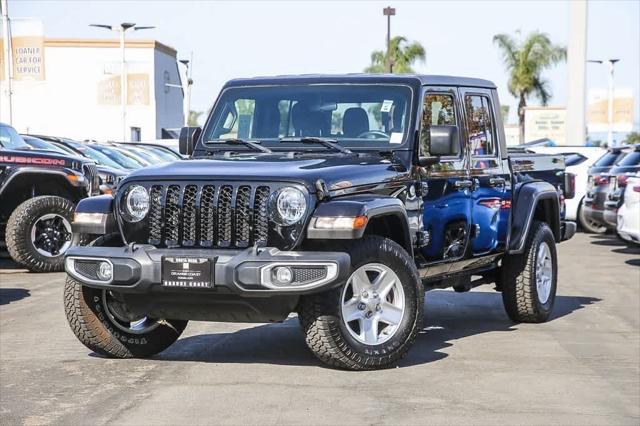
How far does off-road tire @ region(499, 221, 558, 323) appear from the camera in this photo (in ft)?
34.9

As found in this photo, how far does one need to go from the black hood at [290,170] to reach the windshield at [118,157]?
1564 centimetres

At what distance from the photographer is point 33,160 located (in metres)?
15.3

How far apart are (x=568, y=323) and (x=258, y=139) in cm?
341

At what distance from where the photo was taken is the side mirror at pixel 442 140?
8.78 meters

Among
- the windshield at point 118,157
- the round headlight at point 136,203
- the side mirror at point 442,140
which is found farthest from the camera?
the windshield at point 118,157

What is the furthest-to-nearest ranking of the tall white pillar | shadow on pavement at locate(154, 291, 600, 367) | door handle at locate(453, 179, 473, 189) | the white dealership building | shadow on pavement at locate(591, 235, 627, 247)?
the white dealership building, the tall white pillar, shadow on pavement at locate(591, 235, 627, 247), door handle at locate(453, 179, 473, 189), shadow on pavement at locate(154, 291, 600, 367)

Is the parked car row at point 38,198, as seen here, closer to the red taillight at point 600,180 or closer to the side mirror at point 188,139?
the side mirror at point 188,139

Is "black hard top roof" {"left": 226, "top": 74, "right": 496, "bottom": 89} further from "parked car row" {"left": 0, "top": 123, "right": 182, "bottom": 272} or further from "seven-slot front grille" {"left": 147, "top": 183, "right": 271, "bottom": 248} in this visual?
"parked car row" {"left": 0, "top": 123, "right": 182, "bottom": 272}

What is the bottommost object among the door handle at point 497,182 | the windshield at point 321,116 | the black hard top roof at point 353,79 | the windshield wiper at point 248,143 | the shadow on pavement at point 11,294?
the shadow on pavement at point 11,294

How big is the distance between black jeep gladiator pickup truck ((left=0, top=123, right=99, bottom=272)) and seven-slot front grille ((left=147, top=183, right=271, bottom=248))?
743cm

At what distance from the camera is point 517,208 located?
1054 centimetres

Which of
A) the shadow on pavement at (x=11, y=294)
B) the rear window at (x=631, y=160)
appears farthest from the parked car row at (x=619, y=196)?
the shadow on pavement at (x=11, y=294)

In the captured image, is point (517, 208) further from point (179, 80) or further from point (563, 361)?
point (179, 80)

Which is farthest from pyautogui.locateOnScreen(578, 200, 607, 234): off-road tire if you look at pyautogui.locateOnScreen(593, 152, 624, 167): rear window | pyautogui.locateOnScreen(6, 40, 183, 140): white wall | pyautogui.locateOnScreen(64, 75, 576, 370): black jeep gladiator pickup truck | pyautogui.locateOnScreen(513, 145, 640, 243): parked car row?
pyautogui.locateOnScreen(6, 40, 183, 140): white wall
